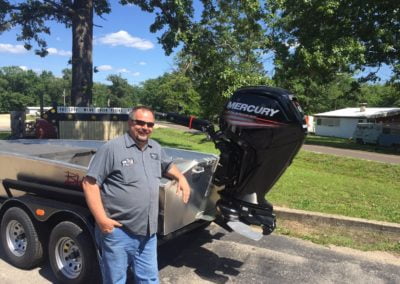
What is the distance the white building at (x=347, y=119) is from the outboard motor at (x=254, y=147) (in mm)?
40871

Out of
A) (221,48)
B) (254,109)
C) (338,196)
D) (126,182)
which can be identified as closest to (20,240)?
(126,182)

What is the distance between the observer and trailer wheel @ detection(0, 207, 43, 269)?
14.8 feet

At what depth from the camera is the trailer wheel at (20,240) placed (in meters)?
4.50

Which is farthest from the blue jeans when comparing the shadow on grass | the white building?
the white building

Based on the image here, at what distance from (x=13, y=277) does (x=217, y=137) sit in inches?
99.5

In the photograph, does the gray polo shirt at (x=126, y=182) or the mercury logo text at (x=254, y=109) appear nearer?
the gray polo shirt at (x=126, y=182)

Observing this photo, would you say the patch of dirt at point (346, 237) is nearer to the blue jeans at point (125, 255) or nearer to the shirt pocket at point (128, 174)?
the blue jeans at point (125, 255)

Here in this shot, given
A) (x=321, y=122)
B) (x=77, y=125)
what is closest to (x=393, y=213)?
(x=77, y=125)

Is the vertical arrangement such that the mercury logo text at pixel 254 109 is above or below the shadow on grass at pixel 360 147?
above

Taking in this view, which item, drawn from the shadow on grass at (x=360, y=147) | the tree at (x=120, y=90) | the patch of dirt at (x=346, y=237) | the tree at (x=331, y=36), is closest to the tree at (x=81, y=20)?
the tree at (x=331, y=36)

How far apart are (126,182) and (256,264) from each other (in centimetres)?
238

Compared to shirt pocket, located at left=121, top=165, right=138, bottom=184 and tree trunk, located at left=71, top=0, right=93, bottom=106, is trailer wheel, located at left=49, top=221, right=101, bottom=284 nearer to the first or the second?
shirt pocket, located at left=121, top=165, right=138, bottom=184

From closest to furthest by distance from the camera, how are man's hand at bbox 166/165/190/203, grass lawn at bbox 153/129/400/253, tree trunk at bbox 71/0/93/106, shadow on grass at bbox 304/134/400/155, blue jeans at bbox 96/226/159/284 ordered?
blue jeans at bbox 96/226/159/284, man's hand at bbox 166/165/190/203, grass lawn at bbox 153/129/400/253, tree trunk at bbox 71/0/93/106, shadow on grass at bbox 304/134/400/155

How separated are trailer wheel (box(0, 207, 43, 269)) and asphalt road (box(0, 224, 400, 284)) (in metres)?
0.11
